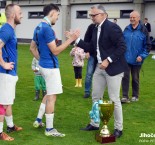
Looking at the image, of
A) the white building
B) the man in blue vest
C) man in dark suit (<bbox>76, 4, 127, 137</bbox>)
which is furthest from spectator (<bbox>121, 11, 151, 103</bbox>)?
the white building

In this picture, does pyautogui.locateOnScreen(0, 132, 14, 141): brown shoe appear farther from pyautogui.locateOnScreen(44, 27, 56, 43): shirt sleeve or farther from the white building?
the white building

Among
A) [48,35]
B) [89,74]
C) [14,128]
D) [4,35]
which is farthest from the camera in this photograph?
[89,74]

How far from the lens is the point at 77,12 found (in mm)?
31969

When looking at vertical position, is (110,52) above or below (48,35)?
below

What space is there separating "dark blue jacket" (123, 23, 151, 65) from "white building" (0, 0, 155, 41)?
19194mm

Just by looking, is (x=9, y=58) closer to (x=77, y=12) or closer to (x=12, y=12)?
(x=12, y=12)

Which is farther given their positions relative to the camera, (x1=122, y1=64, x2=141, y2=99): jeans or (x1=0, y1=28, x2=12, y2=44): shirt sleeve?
(x1=122, y1=64, x2=141, y2=99): jeans

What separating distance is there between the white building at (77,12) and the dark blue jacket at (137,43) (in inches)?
756

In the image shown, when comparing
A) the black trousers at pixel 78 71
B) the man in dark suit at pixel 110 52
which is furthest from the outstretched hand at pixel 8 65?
the black trousers at pixel 78 71

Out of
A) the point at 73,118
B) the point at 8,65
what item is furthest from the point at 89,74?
the point at 8,65

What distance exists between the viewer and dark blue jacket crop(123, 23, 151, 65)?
28.3 feet

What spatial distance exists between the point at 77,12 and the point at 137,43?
23772mm

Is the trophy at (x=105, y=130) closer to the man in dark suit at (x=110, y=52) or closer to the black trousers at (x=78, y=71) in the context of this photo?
the man in dark suit at (x=110, y=52)

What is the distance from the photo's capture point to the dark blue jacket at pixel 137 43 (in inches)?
339
